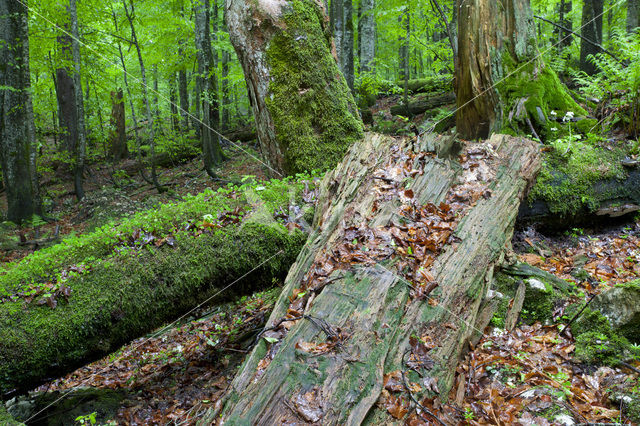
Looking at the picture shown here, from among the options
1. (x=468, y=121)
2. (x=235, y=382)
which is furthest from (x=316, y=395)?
(x=468, y=121)

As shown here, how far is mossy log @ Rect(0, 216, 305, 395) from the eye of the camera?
10.3 ft

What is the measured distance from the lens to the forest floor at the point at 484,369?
7.64 feet

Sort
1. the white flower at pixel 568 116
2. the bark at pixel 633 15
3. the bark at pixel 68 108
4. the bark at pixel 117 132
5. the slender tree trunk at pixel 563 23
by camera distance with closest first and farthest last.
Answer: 1. the white flower at pixel 568 116
2. the bark at pixel 633 15
3. the slender tree trunk at pixel 563 23
4. the bark at pixel 68 108
5. the bark at pixel 117 132

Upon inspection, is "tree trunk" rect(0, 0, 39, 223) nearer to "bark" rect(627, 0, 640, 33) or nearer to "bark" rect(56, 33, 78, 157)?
"bark" rect(56, 33, 78, 157)

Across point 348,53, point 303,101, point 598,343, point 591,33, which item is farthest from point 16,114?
point 591,33

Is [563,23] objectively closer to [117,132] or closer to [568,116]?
[568,116]

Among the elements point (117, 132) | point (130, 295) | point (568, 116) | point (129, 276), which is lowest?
point (130, 295)

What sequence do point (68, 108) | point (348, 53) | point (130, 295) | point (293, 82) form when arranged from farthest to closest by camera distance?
point (68, 108) < point (348, 53) < point (293, 82) < point (130, 295)

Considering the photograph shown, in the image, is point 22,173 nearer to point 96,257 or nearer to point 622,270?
point 96,257

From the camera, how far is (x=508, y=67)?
638 cm

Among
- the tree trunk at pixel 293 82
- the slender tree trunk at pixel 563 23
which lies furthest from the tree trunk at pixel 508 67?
the slender tree trunk at pixel 563 23

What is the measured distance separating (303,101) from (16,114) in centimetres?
894

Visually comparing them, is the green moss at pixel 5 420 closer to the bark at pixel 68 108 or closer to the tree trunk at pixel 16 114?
the tree trunk at pixel 16 114

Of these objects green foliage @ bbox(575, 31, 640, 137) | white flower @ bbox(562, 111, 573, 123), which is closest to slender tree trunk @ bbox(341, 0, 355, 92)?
green foliage @ bbox(575, 31, 640, 137)
